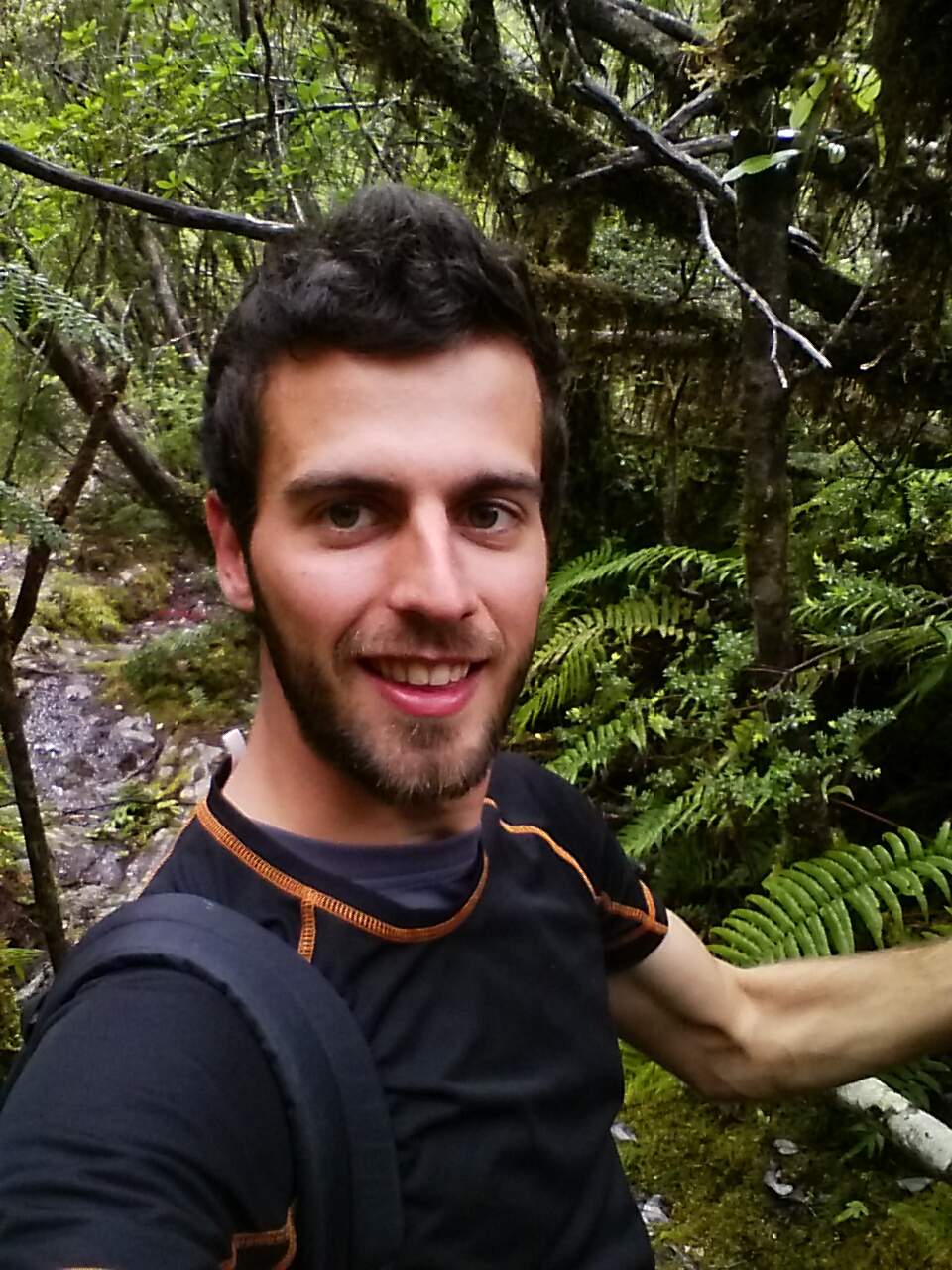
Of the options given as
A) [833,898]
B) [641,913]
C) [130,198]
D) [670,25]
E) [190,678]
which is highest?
[670,25]

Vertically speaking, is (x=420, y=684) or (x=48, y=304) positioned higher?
(x=48, y=304)

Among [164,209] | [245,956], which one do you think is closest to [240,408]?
[245,956]

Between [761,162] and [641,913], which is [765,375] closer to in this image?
[761,162]

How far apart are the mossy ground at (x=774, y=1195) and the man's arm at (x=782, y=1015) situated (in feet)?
2.05

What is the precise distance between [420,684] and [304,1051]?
20.4 inches

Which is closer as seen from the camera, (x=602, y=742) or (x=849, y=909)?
(x=849, y=909)

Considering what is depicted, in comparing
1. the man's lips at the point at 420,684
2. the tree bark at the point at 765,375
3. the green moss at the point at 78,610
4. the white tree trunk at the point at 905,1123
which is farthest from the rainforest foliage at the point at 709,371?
the green moss at the point at 78,610

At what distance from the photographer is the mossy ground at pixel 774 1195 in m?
2.17

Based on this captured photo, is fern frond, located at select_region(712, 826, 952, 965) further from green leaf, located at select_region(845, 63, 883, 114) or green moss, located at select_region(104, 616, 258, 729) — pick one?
green moss, located at select_region(104, 616, 258, 729)

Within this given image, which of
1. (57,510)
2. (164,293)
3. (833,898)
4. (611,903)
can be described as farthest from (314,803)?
(164,293)

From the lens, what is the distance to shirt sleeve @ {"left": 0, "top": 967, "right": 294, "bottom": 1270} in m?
0.88

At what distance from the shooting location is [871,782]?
127 inches

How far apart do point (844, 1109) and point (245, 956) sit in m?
2.02

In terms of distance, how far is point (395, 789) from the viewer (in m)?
1.32
